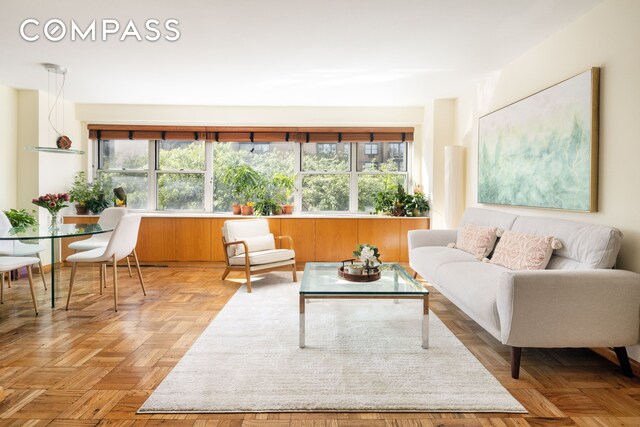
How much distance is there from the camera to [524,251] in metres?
3.31

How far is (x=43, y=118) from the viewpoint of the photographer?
5680mm

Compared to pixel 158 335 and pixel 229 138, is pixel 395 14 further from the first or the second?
pixel 229 138

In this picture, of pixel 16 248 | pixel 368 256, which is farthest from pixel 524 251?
pixel 16 248

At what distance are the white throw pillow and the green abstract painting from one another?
105 inches

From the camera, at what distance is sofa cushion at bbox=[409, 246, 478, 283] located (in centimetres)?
400

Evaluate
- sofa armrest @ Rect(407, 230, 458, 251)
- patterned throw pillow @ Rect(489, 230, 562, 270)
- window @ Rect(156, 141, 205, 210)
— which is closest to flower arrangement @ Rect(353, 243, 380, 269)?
patterned throw pillow @ Rect(489, 230, 562, 270)

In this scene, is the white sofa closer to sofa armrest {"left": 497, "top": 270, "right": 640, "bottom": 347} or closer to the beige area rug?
sofa armrest {"left": 497, "top": 270, "right": 640, "bottom": 347}

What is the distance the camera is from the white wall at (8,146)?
17.4 ft

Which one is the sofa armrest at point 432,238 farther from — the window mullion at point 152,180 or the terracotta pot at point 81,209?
the terracotta pot at point 81,209

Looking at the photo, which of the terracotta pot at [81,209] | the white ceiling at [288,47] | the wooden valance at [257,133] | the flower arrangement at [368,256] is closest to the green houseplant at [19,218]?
the terracotta pot at [81,209]

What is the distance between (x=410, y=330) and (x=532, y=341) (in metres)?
1.02

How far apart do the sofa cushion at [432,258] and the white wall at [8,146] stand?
16.9 ft

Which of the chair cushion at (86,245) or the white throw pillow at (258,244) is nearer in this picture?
the chair cushion at (86,245)

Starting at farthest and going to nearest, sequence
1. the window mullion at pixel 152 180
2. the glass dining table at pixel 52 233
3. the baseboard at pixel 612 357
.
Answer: the window mullion at pixel 152 180
the glass dining table at pixel 52 233
the baseboard at pixel 612 357
